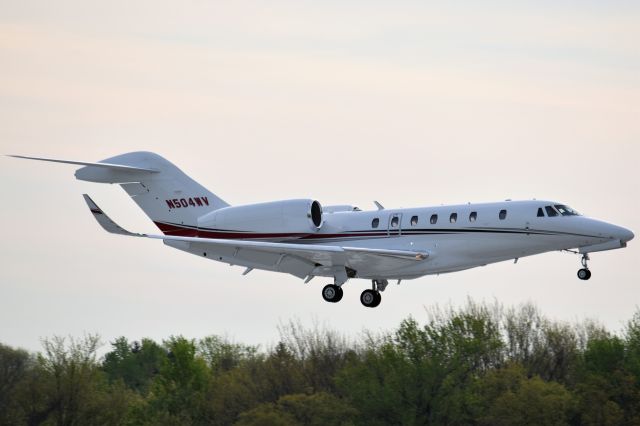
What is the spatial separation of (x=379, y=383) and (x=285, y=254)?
62.6 ft

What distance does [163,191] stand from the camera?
48281mm

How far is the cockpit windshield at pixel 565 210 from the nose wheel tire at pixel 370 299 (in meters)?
6.50

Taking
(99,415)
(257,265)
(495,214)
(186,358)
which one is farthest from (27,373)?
(495,214)

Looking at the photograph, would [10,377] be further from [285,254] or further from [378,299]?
[378,299]

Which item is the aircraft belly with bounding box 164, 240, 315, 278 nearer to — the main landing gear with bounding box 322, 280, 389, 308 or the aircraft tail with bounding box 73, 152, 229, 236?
the main landing gear with bounding box 322, 280, 389, 308

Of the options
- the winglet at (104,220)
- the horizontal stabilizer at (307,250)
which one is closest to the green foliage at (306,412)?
the horizontal stabilizer at (307,250)

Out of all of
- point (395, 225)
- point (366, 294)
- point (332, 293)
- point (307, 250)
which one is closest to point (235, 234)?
point (307, 250)

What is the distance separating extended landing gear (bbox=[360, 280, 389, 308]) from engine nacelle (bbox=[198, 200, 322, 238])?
2.46 m

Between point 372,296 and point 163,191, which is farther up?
point 163,191

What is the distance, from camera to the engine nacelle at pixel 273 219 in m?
45.2

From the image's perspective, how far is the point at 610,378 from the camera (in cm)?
6488

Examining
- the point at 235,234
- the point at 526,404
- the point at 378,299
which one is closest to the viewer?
the point at 378,299

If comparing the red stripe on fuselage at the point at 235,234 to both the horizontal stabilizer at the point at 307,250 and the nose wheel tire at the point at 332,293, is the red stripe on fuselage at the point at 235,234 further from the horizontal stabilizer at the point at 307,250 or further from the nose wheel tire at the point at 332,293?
the nose wheel tire at the point at 332,293

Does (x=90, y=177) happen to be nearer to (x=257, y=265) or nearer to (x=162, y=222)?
(x=162, y=222)
